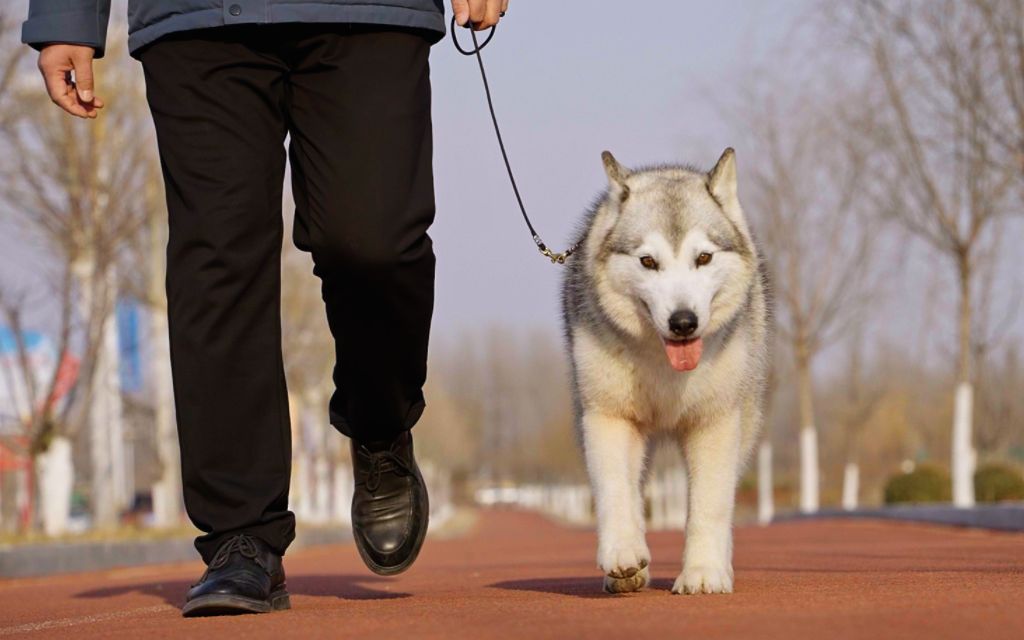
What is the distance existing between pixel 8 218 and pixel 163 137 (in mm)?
17675

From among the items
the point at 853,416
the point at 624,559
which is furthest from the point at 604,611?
the point at 853,416

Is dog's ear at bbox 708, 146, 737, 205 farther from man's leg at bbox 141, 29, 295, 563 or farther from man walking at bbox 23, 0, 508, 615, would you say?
man's leg at bbox 141, 29, 295, 563

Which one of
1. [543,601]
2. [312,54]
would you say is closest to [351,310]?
[312,54]

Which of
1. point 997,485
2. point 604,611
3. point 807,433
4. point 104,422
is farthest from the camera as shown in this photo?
point 807,433

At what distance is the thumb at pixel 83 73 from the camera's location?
4.56m

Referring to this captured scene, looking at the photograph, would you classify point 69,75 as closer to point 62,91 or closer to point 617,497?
point 62,91

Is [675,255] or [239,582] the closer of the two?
[239,582]

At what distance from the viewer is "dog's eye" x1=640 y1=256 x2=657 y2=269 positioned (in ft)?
16.9

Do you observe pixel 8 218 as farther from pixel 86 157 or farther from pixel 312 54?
pixel 312 54

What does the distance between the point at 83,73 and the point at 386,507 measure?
1.68 meters

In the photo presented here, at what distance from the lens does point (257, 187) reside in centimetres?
442

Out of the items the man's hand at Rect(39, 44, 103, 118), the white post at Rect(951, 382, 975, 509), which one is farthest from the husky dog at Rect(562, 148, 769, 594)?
the white post at Rect(951, 382, 975, 509)

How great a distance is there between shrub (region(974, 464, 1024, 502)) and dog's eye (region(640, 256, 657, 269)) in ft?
47.7

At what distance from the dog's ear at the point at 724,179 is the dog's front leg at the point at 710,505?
0.80 m
